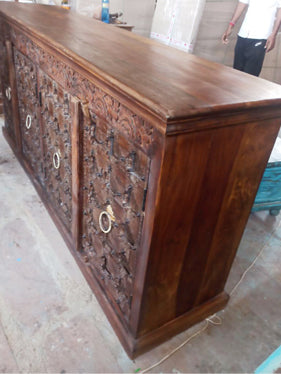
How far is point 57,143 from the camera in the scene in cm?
184

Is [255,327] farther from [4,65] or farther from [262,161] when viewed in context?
[4,65]

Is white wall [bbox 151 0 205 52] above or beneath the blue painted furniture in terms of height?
above

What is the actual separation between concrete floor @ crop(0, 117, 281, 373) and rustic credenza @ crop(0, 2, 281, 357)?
0.28ft

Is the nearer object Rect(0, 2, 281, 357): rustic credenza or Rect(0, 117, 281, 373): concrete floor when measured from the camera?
Rect(0, 2, 281, 357): rustic credenza

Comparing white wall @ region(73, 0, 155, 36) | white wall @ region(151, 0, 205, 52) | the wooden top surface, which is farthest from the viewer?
white wall @ region(73, 0, 155, 36)

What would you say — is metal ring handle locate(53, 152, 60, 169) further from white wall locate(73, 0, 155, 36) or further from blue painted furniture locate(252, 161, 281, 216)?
white wall locate(73, 0, 155, 36)

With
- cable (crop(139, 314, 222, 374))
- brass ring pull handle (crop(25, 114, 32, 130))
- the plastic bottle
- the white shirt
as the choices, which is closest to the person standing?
the white shirt

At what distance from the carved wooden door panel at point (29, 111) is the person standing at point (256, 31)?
8.28 ft

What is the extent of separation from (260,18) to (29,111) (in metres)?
2.63

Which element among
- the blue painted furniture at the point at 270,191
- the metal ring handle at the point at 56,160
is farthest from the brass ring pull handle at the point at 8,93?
the blue painted furniture at the point at 270,191

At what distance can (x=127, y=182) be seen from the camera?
1.19 metres

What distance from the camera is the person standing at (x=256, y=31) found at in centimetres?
335

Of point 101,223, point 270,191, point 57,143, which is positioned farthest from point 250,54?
point 101,223

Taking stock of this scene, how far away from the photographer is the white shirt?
3328mm
